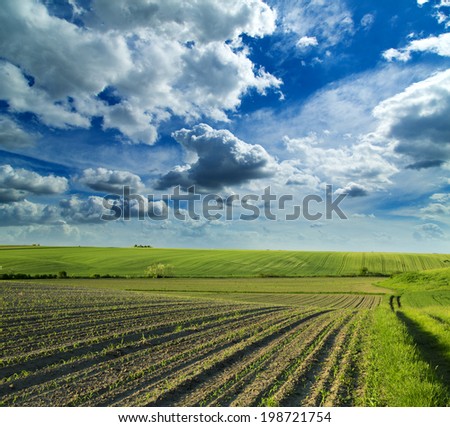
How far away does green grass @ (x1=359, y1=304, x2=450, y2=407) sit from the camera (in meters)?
8.05

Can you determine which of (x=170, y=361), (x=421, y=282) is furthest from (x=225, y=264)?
(x=170, y=361)

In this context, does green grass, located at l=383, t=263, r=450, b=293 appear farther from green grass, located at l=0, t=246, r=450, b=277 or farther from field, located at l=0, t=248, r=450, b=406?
field, located at l=0, t=248, r=450, b=406

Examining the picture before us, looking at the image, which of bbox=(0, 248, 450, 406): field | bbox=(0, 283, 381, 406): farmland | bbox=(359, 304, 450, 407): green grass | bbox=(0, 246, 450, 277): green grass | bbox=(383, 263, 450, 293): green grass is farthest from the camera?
bbox=(0, 246, 450, 277): green grass

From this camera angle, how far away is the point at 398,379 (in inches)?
368

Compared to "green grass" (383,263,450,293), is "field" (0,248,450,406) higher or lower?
higher

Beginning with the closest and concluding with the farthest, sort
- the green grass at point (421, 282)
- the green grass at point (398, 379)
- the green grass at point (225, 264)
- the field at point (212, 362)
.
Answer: the green grass at point (398, 379) < the field at point (212, 362) < the green grass at point (421, 282) < the green grass at point (225, 264)

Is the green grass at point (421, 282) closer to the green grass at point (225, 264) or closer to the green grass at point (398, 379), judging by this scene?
the green grass at point (225, 264)

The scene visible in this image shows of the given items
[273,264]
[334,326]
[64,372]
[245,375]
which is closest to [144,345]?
[64,372]

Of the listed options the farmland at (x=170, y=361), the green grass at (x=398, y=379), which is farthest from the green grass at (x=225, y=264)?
the green grass at (x=398, y=379)

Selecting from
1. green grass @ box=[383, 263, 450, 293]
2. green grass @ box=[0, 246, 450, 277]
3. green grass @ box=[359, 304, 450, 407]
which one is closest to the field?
green grass @ box=[359, 304, 450, 407]

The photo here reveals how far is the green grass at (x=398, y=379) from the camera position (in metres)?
8.05

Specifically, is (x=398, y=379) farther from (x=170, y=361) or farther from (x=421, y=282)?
(x=421, y=282)
